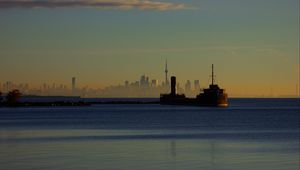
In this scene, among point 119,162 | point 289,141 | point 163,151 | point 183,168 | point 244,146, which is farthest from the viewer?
point 289,141

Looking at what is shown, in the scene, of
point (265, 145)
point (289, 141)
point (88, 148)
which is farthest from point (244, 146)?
point (88, 148)

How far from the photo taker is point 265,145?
6397 centimetres

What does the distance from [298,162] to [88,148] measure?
1898 cm

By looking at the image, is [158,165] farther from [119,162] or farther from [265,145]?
[265,145]

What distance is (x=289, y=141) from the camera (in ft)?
227

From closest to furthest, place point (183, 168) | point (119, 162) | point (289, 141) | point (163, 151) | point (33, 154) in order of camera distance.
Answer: point (183, 168) → point (119, 162) → point (33, 154) → point (163, 151) → point (289, 141)

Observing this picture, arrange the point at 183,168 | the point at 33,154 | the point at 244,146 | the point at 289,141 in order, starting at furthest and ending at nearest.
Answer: the point at 289,141, the point at 244,146, the point at 33,154, the point at 183,168

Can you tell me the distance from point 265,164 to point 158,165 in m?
6.43

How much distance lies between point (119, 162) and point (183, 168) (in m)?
4.80

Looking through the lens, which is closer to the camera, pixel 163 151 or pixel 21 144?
pixel 163 151

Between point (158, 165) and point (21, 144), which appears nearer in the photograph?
point (158, 165)

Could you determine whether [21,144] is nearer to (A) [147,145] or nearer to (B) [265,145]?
(A) [147,145]

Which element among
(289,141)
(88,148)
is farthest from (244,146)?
(88,148)

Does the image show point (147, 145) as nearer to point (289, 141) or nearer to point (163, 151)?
point (163, 151)
